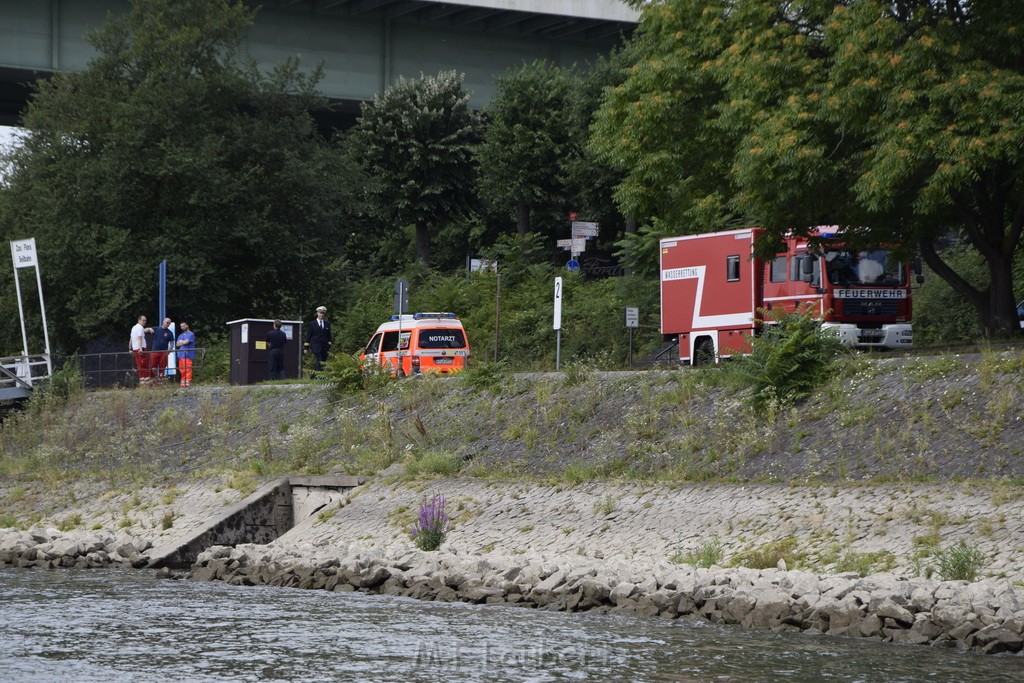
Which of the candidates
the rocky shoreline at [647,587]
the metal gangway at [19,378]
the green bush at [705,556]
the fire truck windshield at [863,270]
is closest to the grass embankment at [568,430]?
the metal gangway at [19,378]

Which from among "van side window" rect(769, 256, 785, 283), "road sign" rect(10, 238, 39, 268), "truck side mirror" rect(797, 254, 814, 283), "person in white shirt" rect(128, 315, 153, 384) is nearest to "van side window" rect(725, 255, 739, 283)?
"van side window" rect(769, 256, 785, 283)

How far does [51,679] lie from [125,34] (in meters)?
32.0

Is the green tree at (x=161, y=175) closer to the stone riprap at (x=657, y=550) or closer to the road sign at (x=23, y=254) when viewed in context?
the road sign at (x=23, y=254)

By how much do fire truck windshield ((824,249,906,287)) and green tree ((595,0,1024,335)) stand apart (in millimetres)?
2190

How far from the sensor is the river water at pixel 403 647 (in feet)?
46.1

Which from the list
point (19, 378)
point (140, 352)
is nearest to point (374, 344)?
point (140, 352)

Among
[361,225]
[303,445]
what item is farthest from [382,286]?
[303,445]

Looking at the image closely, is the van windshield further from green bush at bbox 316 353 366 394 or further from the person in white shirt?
the person in white shirt

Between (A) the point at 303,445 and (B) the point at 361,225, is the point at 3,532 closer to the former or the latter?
(A) the point at 303,445

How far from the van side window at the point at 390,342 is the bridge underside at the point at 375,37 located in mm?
10918

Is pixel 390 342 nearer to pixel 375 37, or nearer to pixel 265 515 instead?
pixel 265 515

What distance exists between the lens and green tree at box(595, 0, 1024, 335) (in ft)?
82.2

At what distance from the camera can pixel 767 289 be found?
114 feet

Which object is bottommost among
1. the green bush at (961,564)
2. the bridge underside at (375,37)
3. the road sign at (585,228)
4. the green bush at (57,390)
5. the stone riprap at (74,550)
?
the stone riprap at (74,550)
